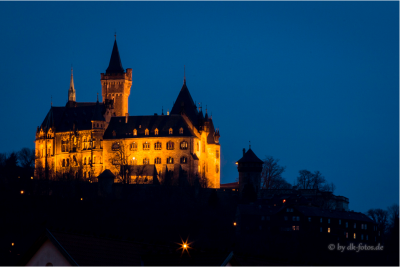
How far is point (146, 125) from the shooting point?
12306 cm

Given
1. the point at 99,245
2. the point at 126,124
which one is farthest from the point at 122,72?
the point at 99,245

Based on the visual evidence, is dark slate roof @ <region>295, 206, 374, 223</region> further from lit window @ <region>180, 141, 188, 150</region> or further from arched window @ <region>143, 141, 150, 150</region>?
arched window @ <region>143, 141, 150, 150</region>

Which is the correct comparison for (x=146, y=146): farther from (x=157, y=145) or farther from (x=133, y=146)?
(x=133, y=146)

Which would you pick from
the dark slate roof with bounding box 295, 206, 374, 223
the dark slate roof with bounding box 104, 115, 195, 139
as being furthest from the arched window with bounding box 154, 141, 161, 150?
the dark slate roof with bounding box 295, 206, 374, 223

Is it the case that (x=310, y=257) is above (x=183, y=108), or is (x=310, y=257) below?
below

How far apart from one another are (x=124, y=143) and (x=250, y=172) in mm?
20868

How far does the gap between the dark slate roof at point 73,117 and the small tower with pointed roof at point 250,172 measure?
24716 millimetres

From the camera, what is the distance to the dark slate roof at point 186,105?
12694cm

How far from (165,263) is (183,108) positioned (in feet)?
321

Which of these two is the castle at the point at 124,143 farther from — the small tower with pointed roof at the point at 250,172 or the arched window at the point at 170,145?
the small tower with pointed roof at the point at 250,172

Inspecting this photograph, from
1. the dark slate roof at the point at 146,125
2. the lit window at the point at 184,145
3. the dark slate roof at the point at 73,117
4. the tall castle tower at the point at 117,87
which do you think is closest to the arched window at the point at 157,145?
the dark slate roof at the point at 146,125

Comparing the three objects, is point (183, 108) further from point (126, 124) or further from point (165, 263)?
point (165, 263)

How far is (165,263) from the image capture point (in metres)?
29.9

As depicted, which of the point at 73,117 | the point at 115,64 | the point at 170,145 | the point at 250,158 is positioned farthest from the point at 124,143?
the point at 250,158
